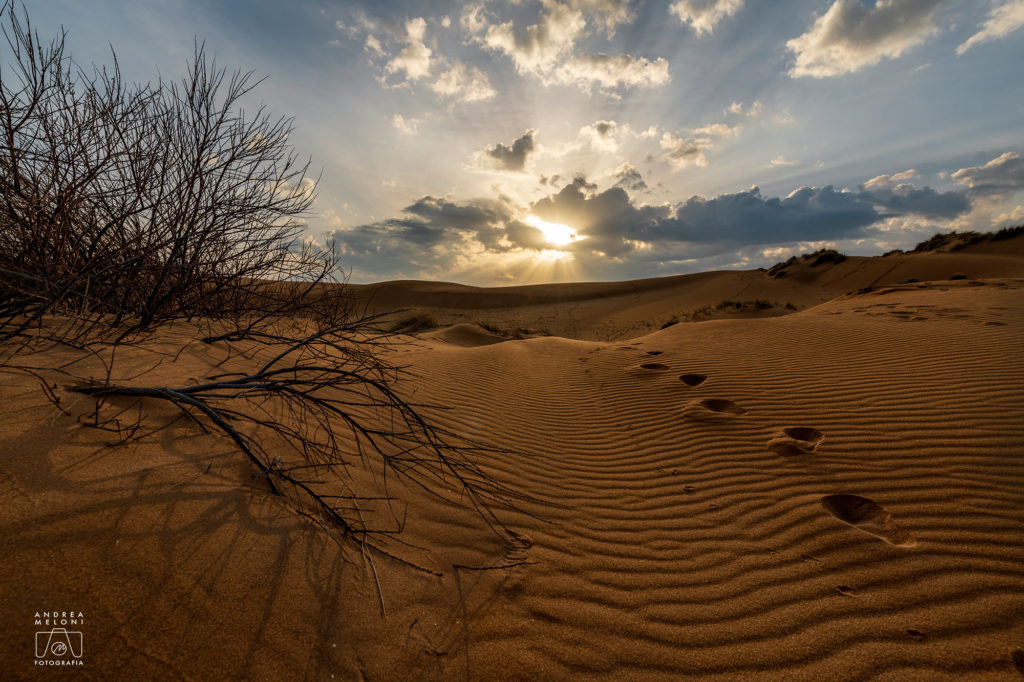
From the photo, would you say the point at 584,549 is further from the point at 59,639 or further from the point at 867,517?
the point at 59,639

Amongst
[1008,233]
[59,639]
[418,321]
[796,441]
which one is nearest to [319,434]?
[59,639]

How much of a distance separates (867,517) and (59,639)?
411 cm

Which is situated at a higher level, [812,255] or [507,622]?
[812,255]

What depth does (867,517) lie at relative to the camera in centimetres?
279

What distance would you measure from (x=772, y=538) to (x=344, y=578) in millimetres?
2648

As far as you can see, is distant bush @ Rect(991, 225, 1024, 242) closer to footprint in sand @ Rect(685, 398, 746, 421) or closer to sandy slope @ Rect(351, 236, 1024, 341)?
sandy slope @ Rect(351, 236, 1024, 341)

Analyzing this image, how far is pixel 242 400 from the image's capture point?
3.39 meters

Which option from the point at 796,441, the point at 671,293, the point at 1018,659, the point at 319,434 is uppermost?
the point at 671,293

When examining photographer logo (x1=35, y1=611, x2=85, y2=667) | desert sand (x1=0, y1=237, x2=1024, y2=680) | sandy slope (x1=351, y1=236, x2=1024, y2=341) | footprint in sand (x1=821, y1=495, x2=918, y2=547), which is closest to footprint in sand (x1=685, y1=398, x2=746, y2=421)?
desert sand (x1=0, y1=237, x2=1024, y2=680)

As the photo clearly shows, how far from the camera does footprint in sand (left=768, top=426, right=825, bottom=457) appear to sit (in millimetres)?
3662

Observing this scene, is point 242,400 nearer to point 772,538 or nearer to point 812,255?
point 772,538

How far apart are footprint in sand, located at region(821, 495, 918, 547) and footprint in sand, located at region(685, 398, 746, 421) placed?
1567 mm

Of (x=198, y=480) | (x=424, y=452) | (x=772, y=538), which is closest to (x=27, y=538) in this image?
(x=198, y=480)

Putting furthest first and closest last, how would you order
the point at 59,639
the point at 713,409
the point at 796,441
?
the point at 713,409, the point at 796,441, the point at 59,639
